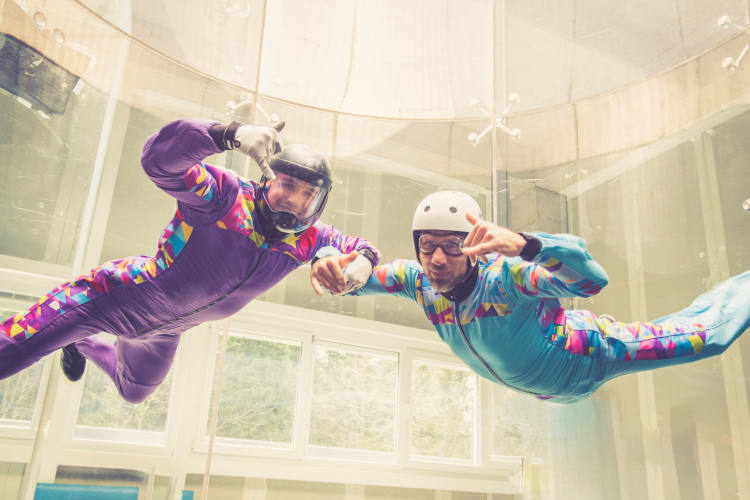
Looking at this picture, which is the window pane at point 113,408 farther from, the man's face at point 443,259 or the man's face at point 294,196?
the man's face at point 443,259

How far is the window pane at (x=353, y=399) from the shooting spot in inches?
152

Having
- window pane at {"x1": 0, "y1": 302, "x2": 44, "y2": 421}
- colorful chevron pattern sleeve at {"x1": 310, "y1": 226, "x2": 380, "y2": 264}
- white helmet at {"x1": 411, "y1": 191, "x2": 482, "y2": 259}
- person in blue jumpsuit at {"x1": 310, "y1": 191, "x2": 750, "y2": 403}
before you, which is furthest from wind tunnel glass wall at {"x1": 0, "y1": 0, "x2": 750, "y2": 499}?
white helmet at {"x1": 411, "y1": 191, "x2": 482, "y2": 259}

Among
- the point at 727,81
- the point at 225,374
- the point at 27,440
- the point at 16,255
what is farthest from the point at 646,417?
the point at 16,255

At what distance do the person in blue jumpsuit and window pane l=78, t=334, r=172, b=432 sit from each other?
188cm

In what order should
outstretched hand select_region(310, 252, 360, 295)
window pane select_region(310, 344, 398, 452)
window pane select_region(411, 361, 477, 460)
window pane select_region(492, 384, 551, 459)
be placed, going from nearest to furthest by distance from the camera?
outstretched hand select_region(310, 252, 360, 295), window pane select_region(492, 384, 551, 459), window pane select_region(310, 344, 398, 452), window pane select_region(411, 361, 477, 460)

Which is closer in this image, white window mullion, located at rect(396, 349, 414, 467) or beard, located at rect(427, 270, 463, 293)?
beard, located at rect(427, 270, 463, 293)

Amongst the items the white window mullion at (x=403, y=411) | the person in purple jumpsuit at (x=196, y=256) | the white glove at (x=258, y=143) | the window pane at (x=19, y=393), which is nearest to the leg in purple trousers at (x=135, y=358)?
the person in purple jumpsuit at (x=196, y=256)

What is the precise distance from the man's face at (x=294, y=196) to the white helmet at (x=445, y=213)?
0.36 meters

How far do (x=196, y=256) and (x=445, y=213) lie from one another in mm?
851

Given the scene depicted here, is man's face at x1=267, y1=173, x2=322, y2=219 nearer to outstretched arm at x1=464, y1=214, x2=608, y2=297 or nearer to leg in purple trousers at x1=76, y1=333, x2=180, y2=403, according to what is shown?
outstretched arm at x1=464, y1=214, x2=608, y2=297

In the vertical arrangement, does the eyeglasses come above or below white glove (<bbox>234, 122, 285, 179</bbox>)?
below

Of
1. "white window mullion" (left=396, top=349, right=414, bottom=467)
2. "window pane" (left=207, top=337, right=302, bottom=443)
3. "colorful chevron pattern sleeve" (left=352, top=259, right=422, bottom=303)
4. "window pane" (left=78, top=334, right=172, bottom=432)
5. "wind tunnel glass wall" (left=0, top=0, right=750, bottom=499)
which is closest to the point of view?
"colorful chevron pattern sleeve" (left=352, top=259, right=422, bottom=303)

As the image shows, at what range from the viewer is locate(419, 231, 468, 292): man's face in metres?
1.82

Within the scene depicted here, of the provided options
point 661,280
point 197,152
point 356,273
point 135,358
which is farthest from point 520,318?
point 661,280
